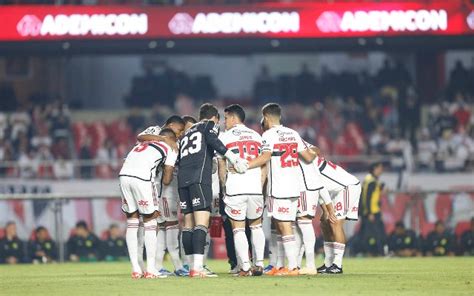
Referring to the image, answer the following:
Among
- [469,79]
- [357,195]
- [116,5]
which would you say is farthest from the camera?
[469,79]

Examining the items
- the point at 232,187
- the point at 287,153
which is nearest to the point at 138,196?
the point at 232,187

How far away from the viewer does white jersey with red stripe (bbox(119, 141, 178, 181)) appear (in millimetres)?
15984

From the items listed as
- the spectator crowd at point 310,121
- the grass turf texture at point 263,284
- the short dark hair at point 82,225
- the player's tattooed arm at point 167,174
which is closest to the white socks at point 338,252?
the grass turf texture at point 263,284

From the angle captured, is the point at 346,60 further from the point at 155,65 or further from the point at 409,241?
the point at 409,241

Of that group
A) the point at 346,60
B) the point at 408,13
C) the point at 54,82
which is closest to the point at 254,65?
the point at 346,60

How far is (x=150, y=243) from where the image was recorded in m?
15.9

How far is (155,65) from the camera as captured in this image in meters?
37.8

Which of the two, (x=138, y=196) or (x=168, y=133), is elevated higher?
(x=168, y=133)

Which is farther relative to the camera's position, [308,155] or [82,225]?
[82,225]

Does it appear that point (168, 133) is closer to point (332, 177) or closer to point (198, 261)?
point (198, 261)

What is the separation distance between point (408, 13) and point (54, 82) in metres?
10.6

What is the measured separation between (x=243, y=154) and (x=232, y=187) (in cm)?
43

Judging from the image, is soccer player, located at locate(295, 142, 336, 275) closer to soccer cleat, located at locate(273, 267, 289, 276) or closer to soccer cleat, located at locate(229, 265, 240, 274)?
soccer cleat, located at locate(273, 267, 289, 276)

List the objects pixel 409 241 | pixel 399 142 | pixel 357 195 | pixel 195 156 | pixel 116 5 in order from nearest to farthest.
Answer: pixel 195 156
pixel 357 195
pixel 409 241
pixel 116 5
pixel 399 142
